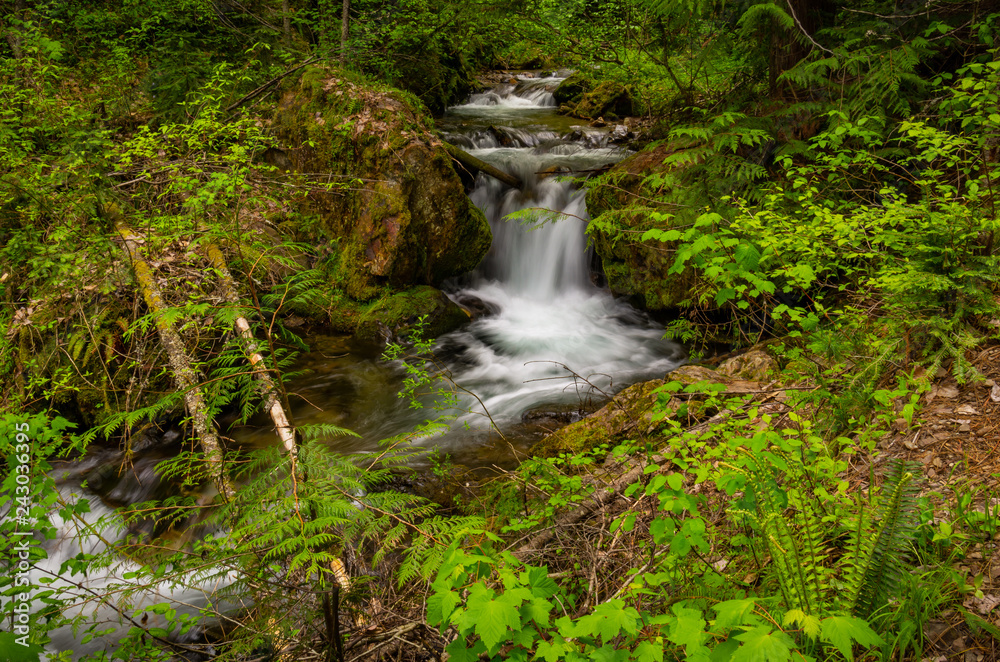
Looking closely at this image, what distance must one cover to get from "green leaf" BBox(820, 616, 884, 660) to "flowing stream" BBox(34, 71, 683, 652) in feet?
8.82

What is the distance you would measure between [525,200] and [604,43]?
3.21 metres

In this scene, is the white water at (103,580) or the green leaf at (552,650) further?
the white water at (103,580)

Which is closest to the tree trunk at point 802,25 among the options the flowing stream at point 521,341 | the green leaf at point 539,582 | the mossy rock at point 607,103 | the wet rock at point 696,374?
the flowing stream at point 521,341

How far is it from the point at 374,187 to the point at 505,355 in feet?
10.7

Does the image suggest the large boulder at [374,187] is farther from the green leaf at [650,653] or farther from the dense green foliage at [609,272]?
the green leaf at [650,653]

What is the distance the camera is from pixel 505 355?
7.39 meters

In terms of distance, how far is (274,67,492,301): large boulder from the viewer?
7.68m

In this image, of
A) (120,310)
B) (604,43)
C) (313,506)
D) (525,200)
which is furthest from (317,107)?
(313,506)

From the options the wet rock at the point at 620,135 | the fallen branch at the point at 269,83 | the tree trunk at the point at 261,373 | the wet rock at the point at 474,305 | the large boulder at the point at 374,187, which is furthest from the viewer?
the wet rock at the point at 620,135

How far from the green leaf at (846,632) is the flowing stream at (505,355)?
2688 millimetres

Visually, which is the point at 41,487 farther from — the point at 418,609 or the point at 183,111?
the point at 183,111

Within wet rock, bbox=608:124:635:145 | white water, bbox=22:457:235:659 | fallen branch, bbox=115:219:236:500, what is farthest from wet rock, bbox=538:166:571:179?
white water, bbox=22:457:235:659

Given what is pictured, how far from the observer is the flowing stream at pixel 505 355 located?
17.3 feet

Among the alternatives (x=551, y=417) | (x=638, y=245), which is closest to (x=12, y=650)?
(x=551, y=417)
